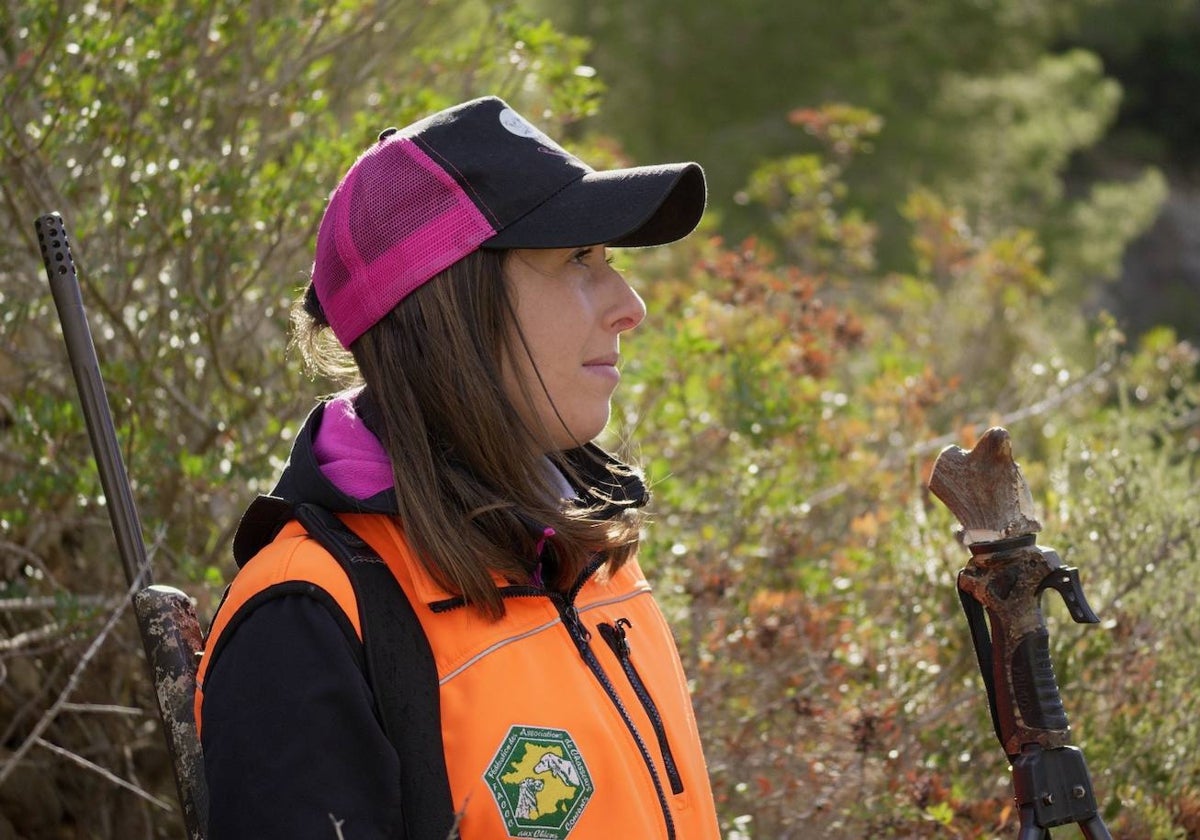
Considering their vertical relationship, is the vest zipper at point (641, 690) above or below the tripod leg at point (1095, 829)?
above

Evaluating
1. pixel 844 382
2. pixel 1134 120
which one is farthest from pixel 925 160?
pixel 1134 120

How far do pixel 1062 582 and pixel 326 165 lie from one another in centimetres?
265

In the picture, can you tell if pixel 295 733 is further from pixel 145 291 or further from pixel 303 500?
pixel 145 291

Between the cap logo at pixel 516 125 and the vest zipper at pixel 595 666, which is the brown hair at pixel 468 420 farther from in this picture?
the cap logo at pixel 516 125

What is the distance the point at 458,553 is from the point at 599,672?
26cm

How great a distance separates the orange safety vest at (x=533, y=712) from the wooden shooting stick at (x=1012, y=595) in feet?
1.38

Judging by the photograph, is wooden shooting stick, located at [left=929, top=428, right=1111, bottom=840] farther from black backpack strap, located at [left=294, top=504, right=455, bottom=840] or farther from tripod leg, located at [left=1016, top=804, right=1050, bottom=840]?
black backpack strap, located at [left=294, top=504, right=455, bottom=840]

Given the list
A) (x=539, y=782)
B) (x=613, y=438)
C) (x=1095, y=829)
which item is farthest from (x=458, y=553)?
(x=613, y=438)

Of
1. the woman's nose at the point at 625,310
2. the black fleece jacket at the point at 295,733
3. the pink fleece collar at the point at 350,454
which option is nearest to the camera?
the black fleece jacket at the point at 295,733

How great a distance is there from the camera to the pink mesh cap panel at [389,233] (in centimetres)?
183

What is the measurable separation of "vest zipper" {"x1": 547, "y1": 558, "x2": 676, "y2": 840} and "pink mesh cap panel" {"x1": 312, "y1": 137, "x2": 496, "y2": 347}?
0.44 m

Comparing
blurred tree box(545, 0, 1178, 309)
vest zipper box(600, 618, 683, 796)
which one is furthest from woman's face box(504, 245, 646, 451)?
blurred tree box(545, 0, 1178, 309)

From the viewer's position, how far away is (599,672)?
185cm

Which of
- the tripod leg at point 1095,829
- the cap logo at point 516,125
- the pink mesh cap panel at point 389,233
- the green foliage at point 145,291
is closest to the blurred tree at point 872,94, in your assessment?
the green foliage at point 145,291
